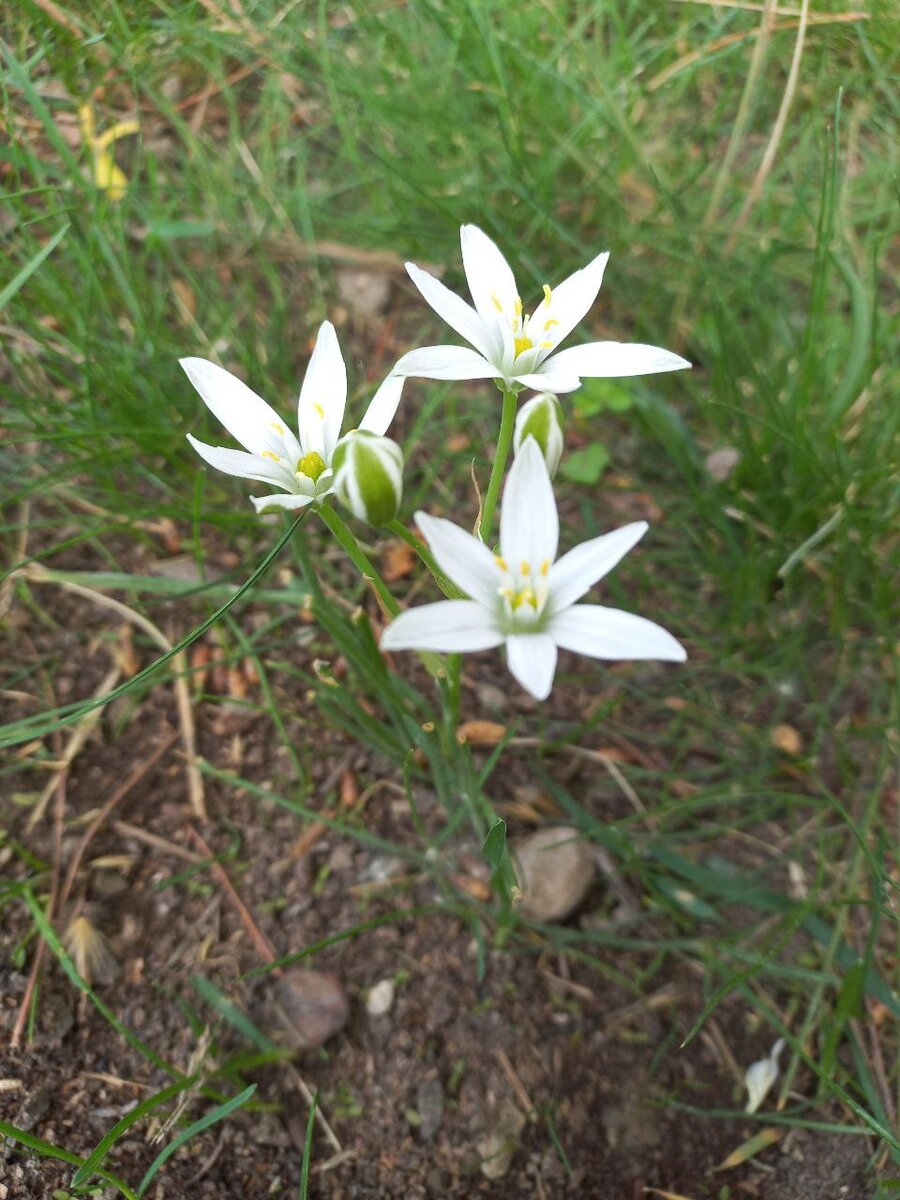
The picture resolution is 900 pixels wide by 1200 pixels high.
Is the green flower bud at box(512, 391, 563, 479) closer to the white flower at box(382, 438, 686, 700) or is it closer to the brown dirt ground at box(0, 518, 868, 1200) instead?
the white flower at box(382, 438, 686, 700)

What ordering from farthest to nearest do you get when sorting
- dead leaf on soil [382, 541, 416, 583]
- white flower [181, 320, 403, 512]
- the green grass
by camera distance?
dead leaf on soil [382, 541, 416, 583] → the green grass → white flower [181, 320, 403, 512]

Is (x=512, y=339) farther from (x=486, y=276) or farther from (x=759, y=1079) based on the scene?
(x=759, y=1079)

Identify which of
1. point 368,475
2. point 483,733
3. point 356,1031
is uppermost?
point 368,475

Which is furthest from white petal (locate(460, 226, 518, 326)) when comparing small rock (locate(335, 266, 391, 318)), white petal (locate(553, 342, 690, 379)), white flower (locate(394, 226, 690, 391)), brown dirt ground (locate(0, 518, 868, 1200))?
small rock (locate(335, 266, 391, 318))

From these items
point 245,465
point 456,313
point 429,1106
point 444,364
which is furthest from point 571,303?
point 429,1106

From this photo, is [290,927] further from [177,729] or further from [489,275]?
[489,275]

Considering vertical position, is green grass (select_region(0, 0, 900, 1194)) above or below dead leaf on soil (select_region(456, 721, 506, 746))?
above

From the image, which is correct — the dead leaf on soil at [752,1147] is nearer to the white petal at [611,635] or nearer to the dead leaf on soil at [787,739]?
the dead leaf on soil at [787,739]
